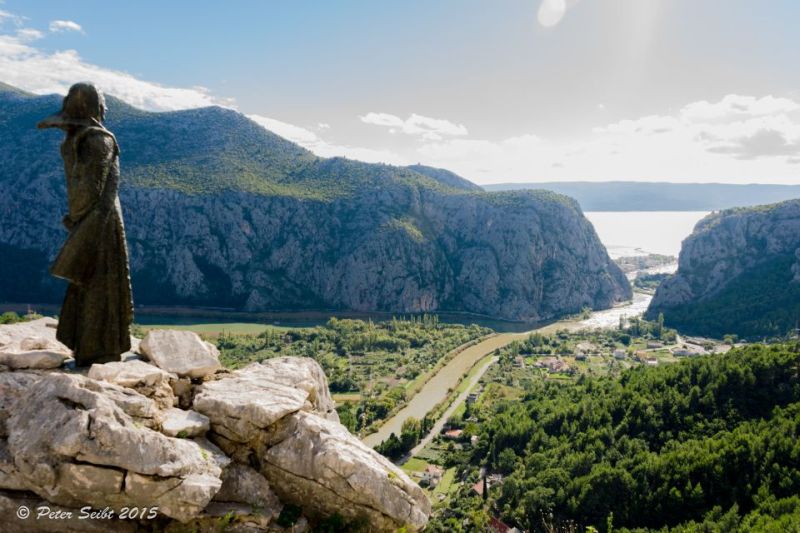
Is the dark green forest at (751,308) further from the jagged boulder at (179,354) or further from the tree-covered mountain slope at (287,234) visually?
the jagged boulder at (179,354)

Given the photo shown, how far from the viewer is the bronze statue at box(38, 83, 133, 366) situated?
37.5 ft

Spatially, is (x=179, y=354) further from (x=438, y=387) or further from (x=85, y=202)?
(x=438, y=387)

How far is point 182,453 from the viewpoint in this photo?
9102 millimetres

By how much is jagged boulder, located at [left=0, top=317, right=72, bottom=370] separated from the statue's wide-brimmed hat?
510cm

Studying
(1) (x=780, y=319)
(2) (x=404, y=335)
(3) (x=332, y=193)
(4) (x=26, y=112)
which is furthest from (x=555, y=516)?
(4) (x=26, y=112)

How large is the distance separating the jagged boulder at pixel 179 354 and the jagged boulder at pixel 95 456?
272 centimetres

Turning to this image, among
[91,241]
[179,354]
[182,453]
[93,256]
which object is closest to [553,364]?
[179,354]

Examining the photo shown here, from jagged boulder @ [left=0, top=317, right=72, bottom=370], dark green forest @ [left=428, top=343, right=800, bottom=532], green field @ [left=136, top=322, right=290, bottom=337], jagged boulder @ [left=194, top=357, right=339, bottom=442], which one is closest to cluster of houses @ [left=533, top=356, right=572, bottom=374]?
dark green forest @ [left=428, top=343, right=800, bottom=532]

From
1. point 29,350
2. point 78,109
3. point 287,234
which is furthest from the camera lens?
point 287,234

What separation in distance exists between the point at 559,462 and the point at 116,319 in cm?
4548

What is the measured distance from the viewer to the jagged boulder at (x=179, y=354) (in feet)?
39.0

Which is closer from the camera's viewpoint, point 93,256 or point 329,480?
point 329,480

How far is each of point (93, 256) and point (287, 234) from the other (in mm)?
152338

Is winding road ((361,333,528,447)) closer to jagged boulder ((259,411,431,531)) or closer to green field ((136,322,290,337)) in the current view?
green field ((136,322,290,337))
